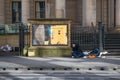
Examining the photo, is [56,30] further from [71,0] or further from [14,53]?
[71,0]

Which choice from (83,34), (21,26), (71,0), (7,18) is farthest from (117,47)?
(7,18)

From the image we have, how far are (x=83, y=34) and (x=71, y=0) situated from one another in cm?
851

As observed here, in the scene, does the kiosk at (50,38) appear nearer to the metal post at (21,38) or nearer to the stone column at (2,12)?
the metal post at (21,38)

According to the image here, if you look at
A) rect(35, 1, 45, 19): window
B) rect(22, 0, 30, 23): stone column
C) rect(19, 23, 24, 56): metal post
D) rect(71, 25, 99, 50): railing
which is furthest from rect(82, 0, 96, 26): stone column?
rect(19, 23, 24, 56): metal post

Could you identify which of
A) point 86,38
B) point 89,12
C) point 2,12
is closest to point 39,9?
point 2,12

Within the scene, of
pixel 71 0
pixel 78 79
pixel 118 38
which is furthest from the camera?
pixel 71 0

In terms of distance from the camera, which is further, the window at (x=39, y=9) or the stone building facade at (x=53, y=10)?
the window at (x=39, y=9)

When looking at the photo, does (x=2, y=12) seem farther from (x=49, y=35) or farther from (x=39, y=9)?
(x=49, y=35)

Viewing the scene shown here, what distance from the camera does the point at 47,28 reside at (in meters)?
27.9

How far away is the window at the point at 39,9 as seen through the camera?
38.8 metres

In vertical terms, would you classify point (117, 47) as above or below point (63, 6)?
below

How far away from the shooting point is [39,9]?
38.9 meters

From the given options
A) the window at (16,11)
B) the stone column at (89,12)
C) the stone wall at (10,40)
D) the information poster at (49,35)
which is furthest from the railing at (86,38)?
the window at (16,11)

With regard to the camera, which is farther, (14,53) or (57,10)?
(57,10)
